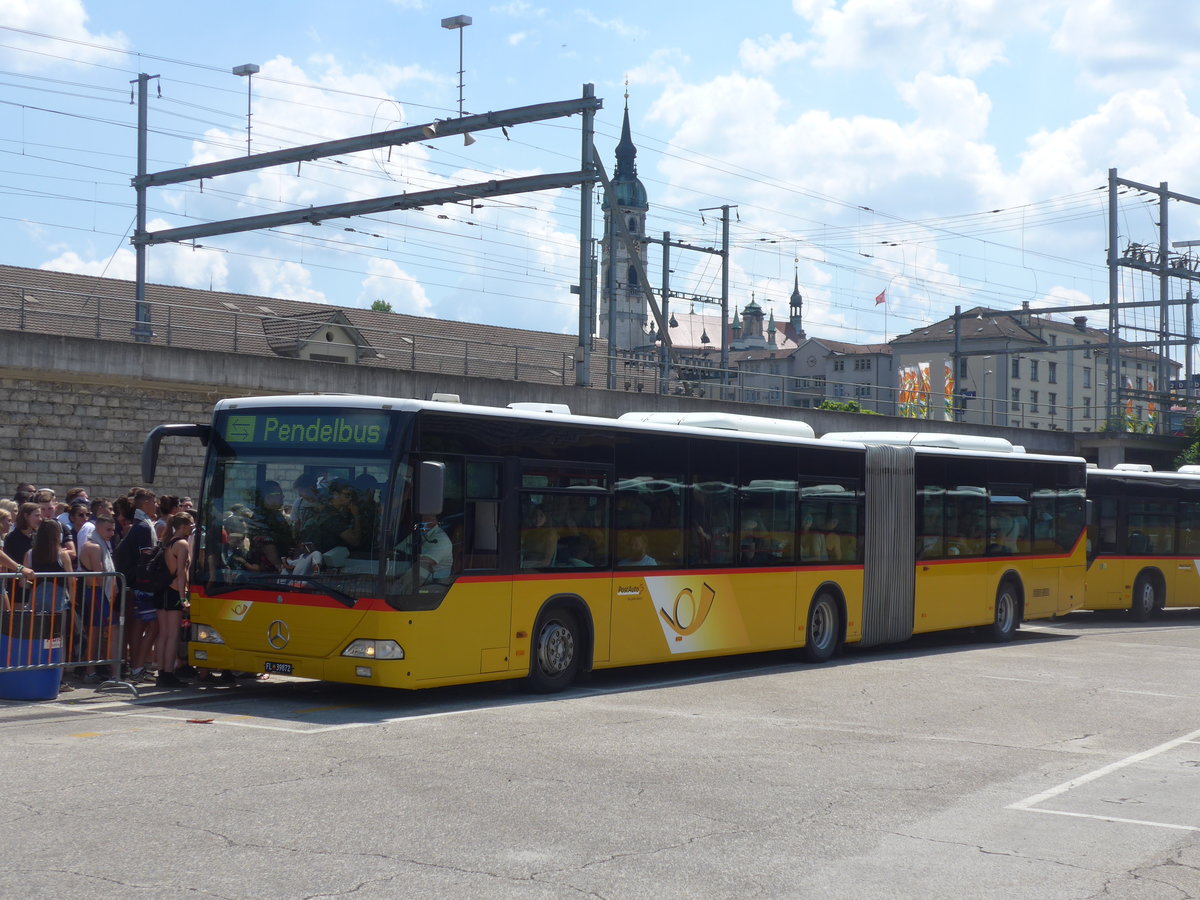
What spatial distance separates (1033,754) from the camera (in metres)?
10.5

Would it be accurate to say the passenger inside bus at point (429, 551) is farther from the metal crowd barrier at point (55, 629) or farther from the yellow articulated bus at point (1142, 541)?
the yellow articulated bus at point (1142, 541)

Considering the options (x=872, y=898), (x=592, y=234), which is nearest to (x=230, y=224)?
(x=592, y=234)

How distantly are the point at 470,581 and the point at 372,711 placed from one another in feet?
4.46

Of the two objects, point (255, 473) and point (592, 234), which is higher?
point (592, 234)

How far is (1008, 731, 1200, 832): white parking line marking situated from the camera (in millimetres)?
8008

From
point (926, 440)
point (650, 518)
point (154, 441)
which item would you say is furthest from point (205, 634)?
point (926, 440)

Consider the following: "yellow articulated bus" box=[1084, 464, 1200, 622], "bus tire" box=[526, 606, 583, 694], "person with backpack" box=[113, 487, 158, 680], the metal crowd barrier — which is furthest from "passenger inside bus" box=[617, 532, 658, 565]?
"yellow articulated bus" box=[1084, 464, 1200, 622]

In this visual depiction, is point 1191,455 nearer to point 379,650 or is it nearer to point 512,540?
point 512,540

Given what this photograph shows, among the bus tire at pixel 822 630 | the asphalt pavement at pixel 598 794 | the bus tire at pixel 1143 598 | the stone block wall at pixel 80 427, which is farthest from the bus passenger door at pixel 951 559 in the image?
the stone block wall at pixel 80 427

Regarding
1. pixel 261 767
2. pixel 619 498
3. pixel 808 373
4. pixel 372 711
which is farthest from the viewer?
pixel 808 373

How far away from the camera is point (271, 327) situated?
36062 mm

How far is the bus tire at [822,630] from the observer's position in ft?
57.5

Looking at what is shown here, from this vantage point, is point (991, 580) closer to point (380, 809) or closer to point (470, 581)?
point (470, 581)

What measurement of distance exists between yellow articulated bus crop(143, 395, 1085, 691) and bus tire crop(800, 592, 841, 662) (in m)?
0.04
